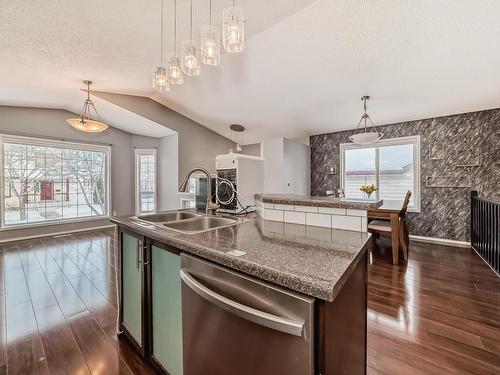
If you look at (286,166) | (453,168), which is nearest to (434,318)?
(453,168)

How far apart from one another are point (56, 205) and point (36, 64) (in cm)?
314

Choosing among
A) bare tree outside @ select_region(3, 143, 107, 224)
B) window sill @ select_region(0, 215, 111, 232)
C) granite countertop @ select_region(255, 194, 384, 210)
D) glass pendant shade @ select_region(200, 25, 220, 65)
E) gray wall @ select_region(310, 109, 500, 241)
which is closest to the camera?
granite countertop @ select_region(255, 194, 384, 210)

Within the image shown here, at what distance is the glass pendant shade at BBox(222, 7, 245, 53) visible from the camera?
1376mm

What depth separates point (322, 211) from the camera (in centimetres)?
123

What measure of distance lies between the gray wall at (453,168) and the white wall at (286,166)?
6.26 feet

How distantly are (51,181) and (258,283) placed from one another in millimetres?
5875

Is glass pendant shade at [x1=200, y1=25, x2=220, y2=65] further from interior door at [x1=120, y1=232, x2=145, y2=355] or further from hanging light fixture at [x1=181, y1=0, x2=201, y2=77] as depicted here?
interior door at [x1=120, y1=232, x2=145, y2=355]

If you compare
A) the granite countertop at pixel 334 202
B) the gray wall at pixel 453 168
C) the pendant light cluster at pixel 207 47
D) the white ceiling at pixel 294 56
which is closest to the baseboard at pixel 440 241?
the gray wall at pixel 453 168

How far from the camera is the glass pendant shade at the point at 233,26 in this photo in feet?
4.51

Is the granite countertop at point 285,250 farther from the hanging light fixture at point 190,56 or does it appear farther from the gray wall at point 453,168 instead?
the gray wall at point 453,168

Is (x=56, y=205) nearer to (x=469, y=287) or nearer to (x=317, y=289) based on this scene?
(x=317, y=289)

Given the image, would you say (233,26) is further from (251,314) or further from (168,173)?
(168,173)

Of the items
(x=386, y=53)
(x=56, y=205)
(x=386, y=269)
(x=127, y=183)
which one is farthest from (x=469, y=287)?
(x=56, y=205)

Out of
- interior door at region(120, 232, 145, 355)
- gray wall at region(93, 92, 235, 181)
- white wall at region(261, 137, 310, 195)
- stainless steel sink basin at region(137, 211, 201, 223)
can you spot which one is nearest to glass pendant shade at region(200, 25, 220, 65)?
stainless steel sink basin at region(137, 211, 201, 223)
